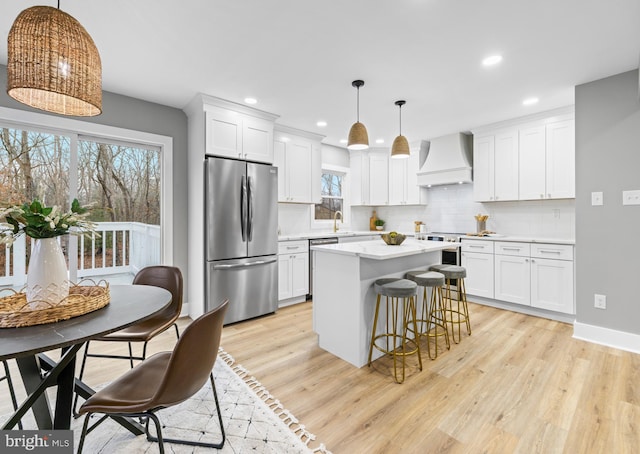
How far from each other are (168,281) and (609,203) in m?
4.01

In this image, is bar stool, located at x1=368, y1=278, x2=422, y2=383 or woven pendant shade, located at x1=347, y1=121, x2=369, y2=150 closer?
bar stool, located at x1=368, y1=278, x2=422, y2=383

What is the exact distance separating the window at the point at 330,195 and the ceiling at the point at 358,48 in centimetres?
208

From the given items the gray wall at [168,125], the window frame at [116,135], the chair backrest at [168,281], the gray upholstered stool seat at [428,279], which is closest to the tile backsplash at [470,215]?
the gray upholstered stool seat at [428,279]

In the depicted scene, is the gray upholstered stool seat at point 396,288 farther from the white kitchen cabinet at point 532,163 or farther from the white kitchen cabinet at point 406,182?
the white kitchen cabinet at point 406,182

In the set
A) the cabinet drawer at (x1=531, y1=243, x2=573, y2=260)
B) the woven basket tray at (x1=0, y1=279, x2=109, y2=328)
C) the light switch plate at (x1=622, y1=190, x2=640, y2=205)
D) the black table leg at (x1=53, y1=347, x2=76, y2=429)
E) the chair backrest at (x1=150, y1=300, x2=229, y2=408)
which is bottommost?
the black table leg at (x1=53, y1=347, x2=76, y2=429)

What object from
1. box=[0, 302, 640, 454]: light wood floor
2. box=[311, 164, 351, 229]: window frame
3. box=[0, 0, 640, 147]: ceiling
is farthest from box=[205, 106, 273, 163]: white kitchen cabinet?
box=[0, 302, 640, 454]: light wood floor

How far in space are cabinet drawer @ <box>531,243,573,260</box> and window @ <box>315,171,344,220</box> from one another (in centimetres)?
316

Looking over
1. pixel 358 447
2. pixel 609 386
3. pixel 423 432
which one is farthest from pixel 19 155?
pixel 609 386

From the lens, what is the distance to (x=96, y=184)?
3193mm

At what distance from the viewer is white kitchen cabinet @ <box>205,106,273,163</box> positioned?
3334 millimetres

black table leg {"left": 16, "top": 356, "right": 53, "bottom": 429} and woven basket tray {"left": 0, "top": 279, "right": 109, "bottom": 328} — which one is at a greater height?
woven basket tray {"left": 0, "top": 279, "right": 109, "bottom": 328}

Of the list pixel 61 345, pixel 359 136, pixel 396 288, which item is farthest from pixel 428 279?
pixel 61 345

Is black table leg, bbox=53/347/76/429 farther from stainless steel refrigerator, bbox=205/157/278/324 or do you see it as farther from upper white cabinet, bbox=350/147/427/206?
upper white cabinet, bbox=350/147/427/206

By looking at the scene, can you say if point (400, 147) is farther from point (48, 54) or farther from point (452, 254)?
point (48, 54)
